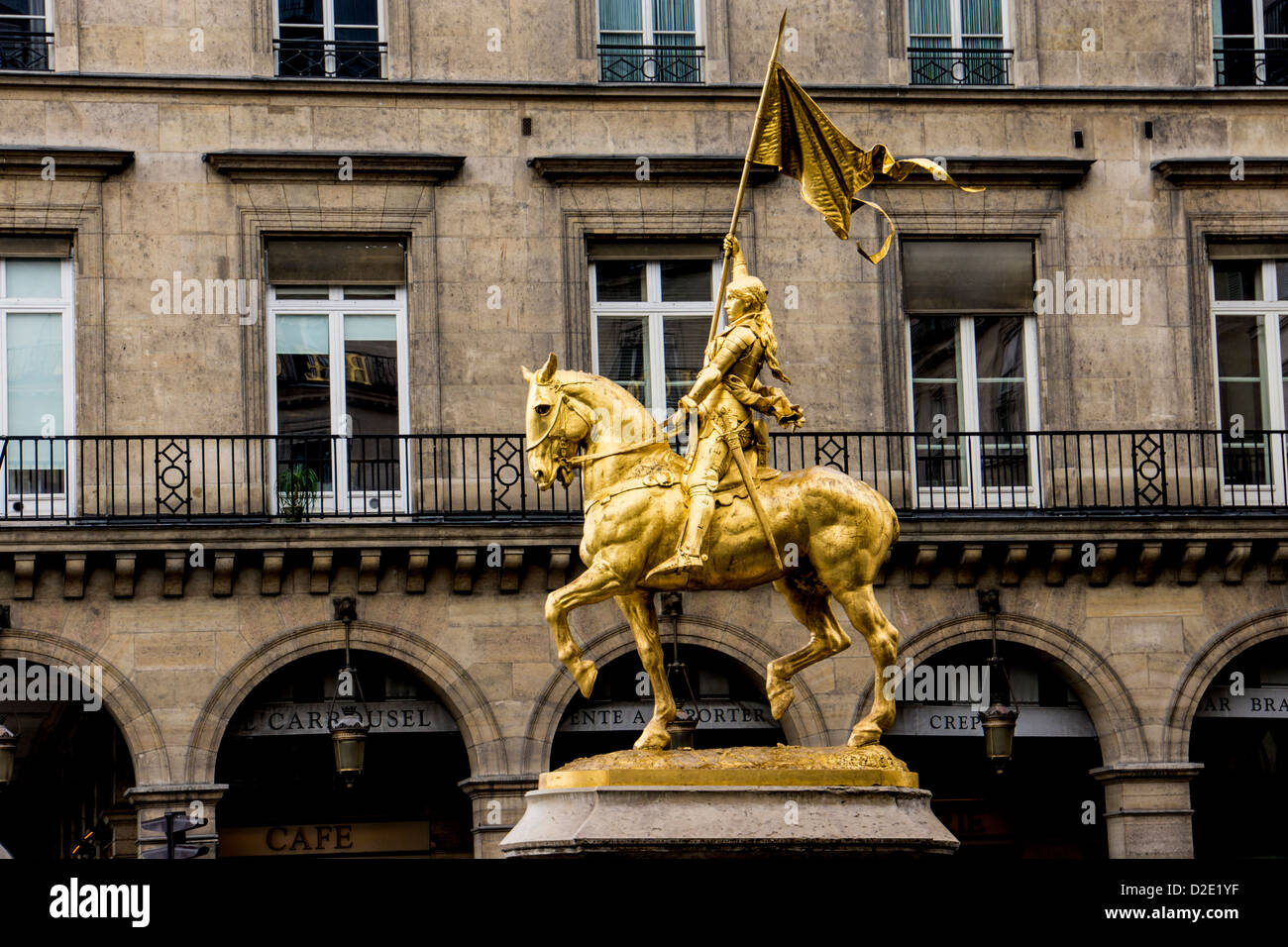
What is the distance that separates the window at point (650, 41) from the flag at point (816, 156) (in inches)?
407

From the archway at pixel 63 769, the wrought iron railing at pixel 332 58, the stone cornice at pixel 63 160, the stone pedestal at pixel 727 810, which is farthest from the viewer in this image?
the wrought iron railing at pixel 332 58

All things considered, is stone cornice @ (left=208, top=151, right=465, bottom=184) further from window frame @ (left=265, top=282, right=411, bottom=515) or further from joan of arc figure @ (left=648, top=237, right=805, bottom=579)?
joan of arc figure @ (left=648, top=237, right=805, bottom=579)

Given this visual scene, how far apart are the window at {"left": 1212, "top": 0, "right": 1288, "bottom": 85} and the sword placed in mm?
13869

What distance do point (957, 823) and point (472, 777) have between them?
203 inches

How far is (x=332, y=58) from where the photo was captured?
80.5ft

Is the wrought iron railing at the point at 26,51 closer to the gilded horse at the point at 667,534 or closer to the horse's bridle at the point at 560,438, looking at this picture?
the gilded horse at the point at 667,534

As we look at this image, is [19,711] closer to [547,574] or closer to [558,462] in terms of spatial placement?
[547,574]

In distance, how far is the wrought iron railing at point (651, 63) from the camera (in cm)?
2495

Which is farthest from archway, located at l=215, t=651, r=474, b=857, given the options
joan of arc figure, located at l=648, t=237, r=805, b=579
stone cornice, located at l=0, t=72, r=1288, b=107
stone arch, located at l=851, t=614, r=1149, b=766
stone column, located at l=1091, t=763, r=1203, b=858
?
joan of arc figure, located at l=648, t=237, r=805, b=579

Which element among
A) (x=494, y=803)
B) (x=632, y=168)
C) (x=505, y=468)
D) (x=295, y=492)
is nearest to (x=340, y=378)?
(x=295, y=492)

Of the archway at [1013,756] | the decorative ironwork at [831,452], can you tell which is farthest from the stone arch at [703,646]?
the decorative ironwork at [831,452]

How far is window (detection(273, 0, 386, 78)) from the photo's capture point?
80.4ft

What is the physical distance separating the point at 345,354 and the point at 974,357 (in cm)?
Answer: 633
